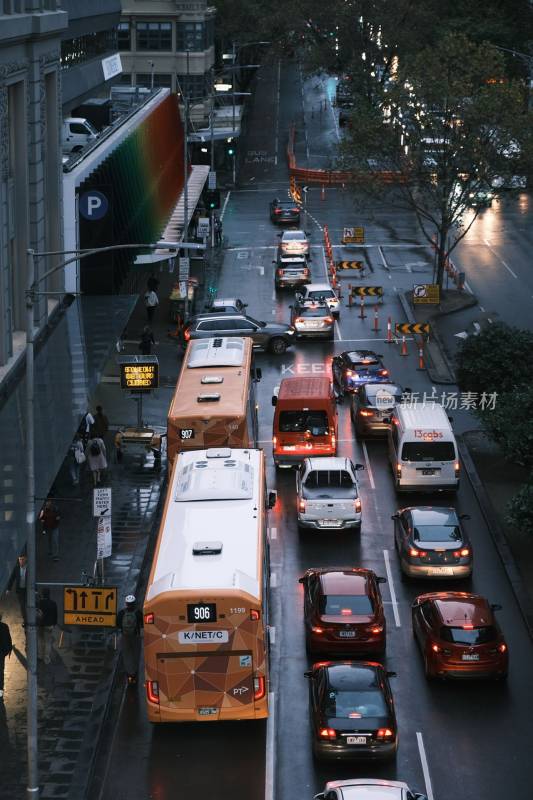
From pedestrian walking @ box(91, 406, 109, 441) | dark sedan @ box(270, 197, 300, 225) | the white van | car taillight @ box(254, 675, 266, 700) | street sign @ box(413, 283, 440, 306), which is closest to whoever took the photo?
car taillight @ box(254, 675, 266, 700)

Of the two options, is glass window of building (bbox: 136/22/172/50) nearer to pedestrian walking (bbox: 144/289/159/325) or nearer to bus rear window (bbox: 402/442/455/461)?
pedestrian walking (bbox: 144/289/159/325)

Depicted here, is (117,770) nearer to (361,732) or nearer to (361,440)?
(361,732)

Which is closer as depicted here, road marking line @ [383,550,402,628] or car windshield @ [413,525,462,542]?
road marking line @ [383,550,402,628]

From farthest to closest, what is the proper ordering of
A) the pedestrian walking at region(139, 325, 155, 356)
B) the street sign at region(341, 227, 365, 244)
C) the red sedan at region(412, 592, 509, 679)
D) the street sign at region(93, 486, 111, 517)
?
the street sign at region(341, 227, 365, 244) < the pedestrian walking at region(139, 325, 155, 356) < the street sign at region(93, 486, 111, 517) < the red sedan at region(412, 592, 509, 679)

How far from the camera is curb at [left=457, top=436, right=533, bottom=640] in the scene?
32.7m

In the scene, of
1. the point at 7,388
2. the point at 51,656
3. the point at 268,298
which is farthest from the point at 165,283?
the point at 51,656

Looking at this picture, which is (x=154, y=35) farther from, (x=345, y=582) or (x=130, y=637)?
(x=130, y=637)

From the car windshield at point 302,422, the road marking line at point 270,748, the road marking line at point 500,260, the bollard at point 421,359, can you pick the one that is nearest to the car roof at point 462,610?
the road marking line at point 270,748

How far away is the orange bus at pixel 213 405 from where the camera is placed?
3688 cm

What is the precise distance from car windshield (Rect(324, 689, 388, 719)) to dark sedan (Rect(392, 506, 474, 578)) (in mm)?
8854

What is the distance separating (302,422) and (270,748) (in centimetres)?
1761

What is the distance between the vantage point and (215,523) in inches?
1092

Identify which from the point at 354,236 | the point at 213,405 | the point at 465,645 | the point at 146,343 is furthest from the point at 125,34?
the point at 465,645

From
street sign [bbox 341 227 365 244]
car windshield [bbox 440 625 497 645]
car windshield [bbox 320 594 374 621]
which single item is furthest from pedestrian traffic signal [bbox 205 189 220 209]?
car windshield [bbox 440 625 497 645]
